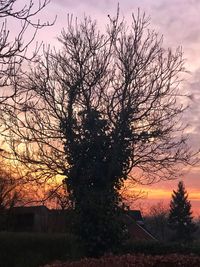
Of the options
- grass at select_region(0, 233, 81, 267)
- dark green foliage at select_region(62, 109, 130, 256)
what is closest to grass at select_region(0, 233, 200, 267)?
grass at select_region(0, 233, 81, 267)

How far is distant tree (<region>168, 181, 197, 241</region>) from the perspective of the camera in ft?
209

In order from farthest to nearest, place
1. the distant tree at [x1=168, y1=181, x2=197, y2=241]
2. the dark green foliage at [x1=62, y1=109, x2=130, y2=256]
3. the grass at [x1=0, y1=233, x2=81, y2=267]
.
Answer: the distant tree at [x1=168, y1=181, x2=197, y2=241], the grass at [x1=0, y1=233, x2=81, y2=267], the dark green foliage at [x1=62, y1=109, x2=130, y2=256]

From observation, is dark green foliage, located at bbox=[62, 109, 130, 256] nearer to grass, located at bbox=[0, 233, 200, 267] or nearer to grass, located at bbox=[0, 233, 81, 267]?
grass, located at bbox=[0, 233, 200, 267]

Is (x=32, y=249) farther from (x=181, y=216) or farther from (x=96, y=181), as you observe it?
(x=181, y=216)

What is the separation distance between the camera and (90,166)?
59.7ft

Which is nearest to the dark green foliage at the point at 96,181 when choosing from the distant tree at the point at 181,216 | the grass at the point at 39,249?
the grass at the point at 39,249

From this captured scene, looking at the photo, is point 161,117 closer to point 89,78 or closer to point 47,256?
point 89,78

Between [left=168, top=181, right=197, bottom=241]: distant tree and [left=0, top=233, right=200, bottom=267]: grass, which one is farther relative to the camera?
[left=168, top=181, right=197, bottom=241]: distant tree

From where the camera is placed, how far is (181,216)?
64.4 m

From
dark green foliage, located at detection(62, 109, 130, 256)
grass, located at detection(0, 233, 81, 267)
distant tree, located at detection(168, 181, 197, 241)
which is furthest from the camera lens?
distant tree, located at detection(168, 181, 197, 241)

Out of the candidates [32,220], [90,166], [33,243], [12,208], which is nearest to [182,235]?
[32,220]

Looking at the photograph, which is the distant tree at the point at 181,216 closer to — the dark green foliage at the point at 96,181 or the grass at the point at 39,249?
the grass at the point at 39,249

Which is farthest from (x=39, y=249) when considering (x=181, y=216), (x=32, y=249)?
(x=181, y=216)

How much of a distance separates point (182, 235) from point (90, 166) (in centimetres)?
4830
